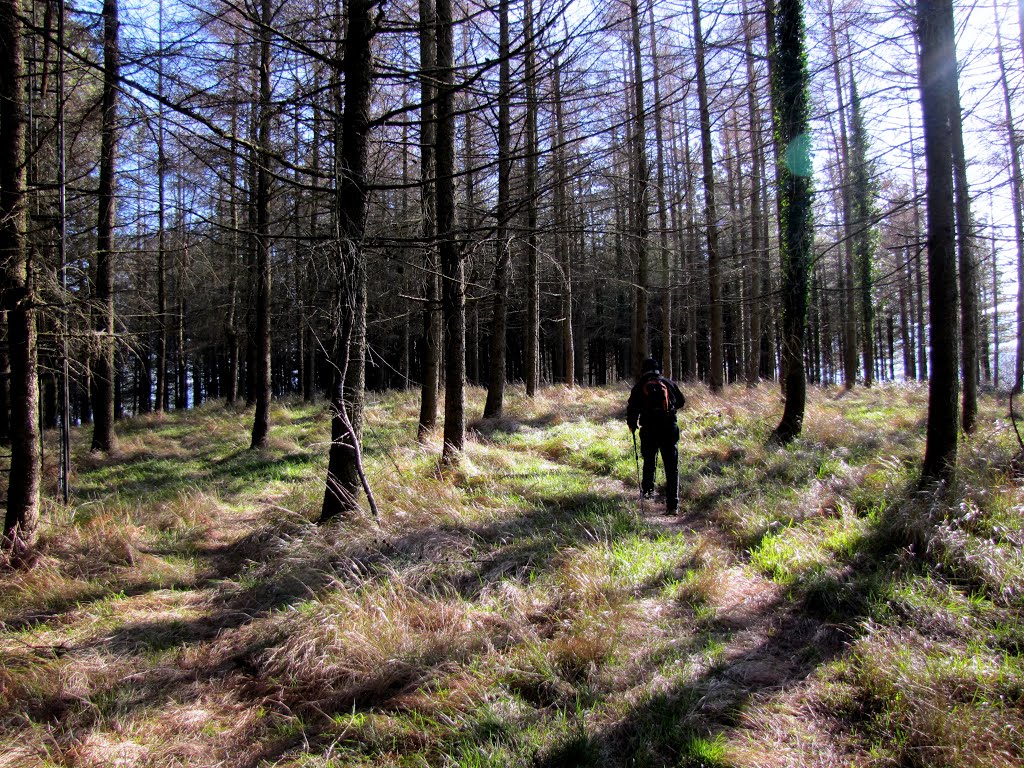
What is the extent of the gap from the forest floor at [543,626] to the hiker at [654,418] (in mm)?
471

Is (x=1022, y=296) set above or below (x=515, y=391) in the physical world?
above

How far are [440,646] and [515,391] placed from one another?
11955mm

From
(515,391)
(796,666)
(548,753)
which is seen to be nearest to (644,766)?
(548,753)

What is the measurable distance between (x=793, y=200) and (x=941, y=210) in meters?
3.56

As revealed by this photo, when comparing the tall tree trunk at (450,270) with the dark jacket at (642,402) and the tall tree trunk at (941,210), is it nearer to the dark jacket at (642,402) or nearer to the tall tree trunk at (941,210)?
the dark jacket at (642,402)

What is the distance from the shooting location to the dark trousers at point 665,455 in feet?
19.0

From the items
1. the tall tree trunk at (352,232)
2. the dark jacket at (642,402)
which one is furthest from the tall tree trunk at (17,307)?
Result: the dark jacket at (642,402)

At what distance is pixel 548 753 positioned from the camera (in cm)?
244

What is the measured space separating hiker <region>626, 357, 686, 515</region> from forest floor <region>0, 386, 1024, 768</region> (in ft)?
1.54

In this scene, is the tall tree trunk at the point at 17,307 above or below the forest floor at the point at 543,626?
above

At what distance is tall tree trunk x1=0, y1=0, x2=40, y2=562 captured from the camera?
16.9 ft

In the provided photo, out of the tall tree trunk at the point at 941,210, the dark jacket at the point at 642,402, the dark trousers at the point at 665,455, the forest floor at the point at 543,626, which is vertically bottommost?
the forest floor at the point at 543,626

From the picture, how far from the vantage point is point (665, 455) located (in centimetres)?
604

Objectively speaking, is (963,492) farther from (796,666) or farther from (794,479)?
(796,666)
